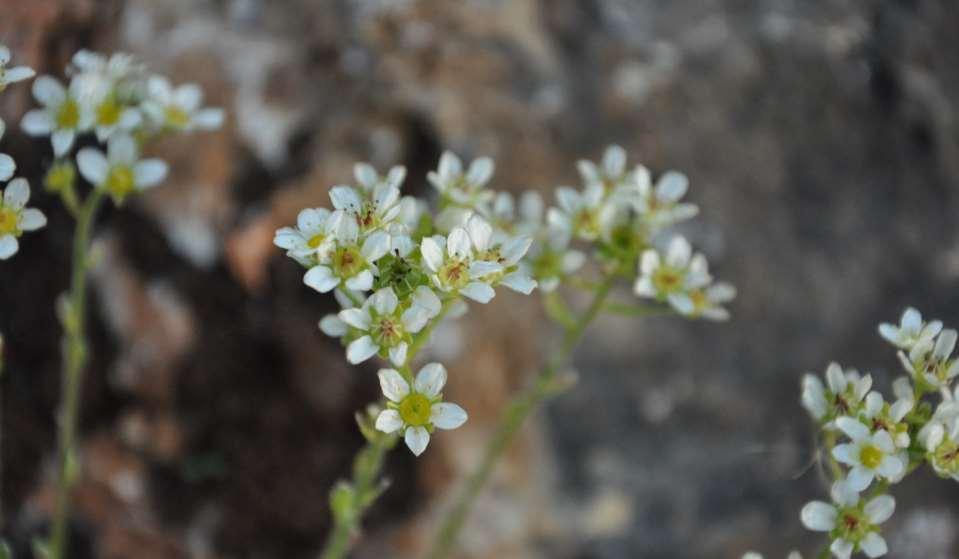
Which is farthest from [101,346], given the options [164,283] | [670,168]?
[670,168]

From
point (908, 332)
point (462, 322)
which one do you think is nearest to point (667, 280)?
point (908, 332)

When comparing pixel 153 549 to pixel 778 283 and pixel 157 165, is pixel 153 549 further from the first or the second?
pixel 778 283

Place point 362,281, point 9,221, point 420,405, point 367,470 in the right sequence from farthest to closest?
point 367,470
point 9,221
point 420,405
point 362,281

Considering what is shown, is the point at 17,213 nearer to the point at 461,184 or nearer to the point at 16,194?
the point at 16,194

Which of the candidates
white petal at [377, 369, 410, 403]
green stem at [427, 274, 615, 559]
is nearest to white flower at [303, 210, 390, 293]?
white petal at [377, 369, 410, 403]

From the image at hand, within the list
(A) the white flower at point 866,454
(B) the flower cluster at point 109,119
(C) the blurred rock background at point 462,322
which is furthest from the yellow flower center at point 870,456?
(B) the flower cluster at point 109,119

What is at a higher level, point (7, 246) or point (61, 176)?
point (61, 176)

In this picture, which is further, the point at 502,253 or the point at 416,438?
the point at 502,253
